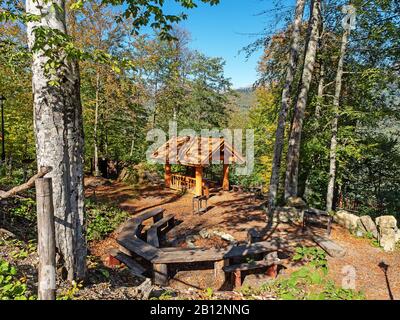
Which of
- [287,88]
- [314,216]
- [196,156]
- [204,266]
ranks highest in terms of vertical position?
[287,88]

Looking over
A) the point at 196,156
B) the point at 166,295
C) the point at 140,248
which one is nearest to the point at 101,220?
the point at 140,248

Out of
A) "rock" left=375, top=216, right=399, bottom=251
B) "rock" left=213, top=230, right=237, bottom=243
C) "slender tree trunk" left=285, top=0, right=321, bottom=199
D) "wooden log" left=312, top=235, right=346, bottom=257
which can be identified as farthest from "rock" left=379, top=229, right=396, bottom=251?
"rock" left=213, top=230, right=237, bottom=243

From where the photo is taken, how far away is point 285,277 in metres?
6.59

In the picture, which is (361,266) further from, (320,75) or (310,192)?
(320,75)

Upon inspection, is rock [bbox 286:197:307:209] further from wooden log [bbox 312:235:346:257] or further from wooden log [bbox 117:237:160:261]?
wooden log [bbox 117:237:160:261]

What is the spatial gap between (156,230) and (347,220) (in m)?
7.35

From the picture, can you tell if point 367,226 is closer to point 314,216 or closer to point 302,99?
point 314,216

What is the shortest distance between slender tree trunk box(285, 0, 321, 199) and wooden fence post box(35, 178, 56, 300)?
972cm

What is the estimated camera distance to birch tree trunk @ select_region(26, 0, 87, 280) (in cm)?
352

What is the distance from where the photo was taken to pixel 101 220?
33.4ft

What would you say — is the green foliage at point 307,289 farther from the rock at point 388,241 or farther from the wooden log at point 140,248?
the rock at point 388,241

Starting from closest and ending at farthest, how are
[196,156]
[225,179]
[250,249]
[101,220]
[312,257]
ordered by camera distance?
[250,249], [312,257], [101,220], [196,156], [225,179]

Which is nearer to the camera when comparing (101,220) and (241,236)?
(241,236)
